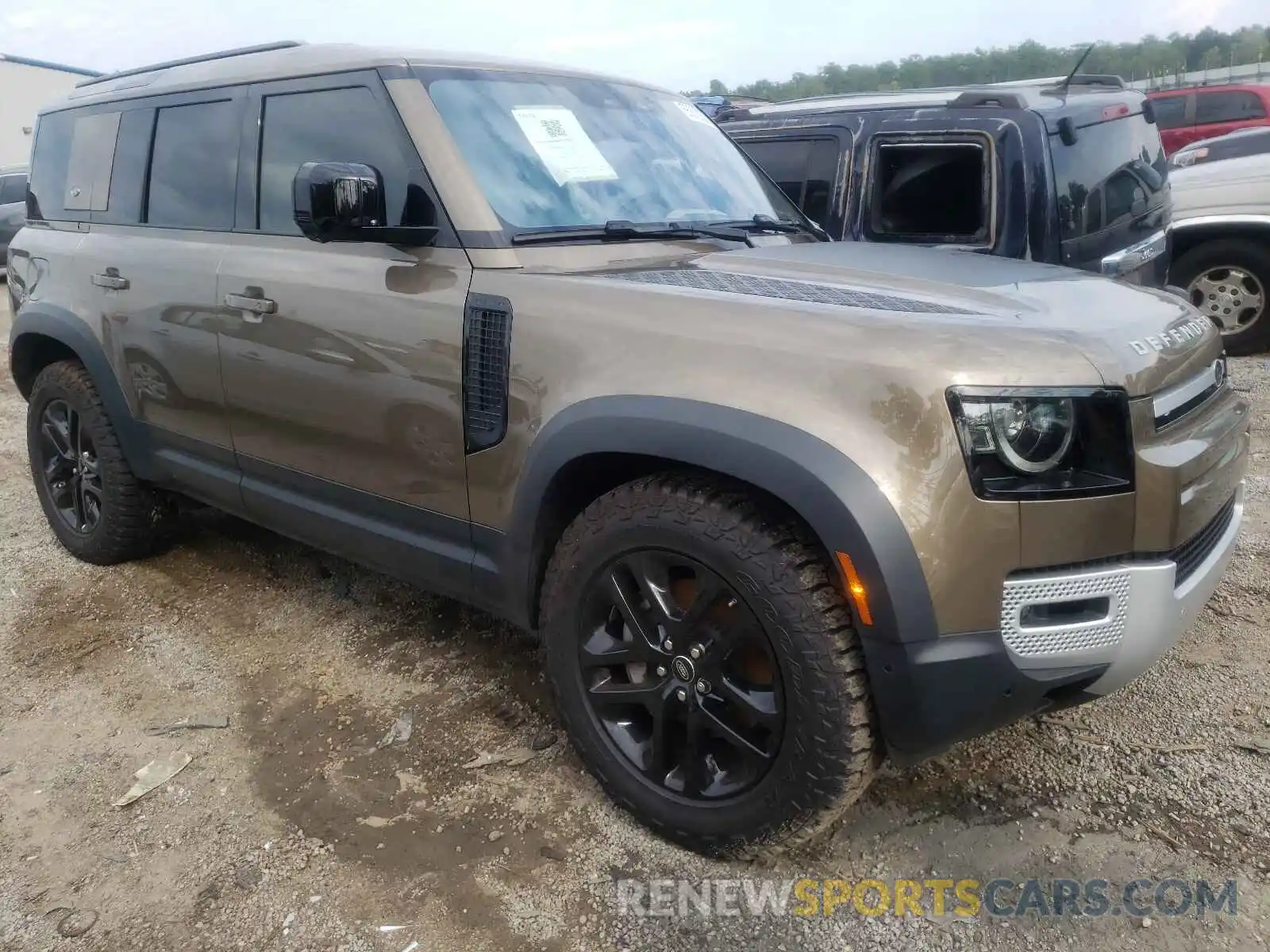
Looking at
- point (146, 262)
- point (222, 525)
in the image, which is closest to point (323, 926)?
point (146, 262)

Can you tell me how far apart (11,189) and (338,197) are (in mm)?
16195

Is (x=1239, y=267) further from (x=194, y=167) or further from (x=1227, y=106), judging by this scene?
(x=1227, y=106)

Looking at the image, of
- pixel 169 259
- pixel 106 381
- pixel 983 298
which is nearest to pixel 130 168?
pixel 169 259

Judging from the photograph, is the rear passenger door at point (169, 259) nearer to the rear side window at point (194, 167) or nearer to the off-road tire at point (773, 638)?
the rear side window at point (194, 167)

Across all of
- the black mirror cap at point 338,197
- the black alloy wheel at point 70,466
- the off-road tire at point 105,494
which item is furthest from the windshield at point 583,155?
the black alloy wheel at point 70,466

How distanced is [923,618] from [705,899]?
873 mm

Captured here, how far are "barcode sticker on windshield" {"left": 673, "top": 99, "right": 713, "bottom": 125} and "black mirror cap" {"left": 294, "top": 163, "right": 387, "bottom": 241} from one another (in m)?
1.32

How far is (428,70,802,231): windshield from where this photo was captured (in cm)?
283

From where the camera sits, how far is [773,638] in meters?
2.13

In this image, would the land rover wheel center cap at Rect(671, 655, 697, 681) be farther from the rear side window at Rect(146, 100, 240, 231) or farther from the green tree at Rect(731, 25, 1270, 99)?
the green tree at Rect(731, 25, 1270, 99)

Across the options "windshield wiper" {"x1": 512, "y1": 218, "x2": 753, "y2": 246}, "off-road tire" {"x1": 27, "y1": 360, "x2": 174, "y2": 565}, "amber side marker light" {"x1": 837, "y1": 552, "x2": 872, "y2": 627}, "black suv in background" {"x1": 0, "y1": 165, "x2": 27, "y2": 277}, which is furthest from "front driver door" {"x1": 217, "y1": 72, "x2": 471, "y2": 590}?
"black suv in background" {"x1": 0, "y1": 165, "x2": 27, "y2": 277}

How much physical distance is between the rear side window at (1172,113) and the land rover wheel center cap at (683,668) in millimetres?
14084

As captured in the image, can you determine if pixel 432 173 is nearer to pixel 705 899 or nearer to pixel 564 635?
pixel 564 635

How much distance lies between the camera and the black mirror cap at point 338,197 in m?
2.62
